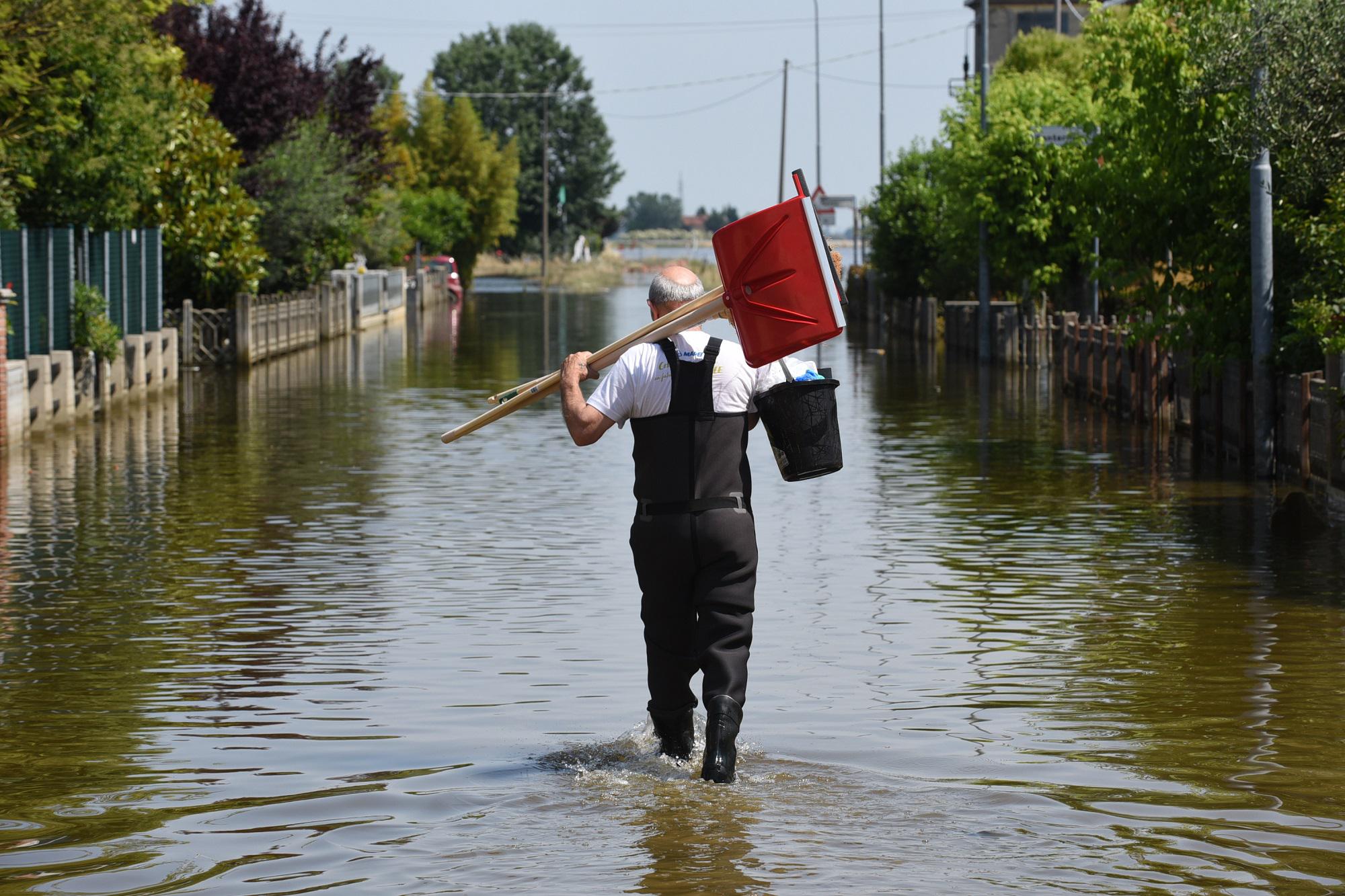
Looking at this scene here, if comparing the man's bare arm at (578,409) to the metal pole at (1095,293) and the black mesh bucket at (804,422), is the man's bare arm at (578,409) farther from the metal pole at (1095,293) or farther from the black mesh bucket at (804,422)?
the metal pole at (1095,293)

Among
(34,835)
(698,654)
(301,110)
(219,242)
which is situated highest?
(301,110)

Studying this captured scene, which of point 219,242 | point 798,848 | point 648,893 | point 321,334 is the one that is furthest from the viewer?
point 321,334

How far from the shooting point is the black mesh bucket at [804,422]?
7.84m

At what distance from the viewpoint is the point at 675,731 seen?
315 inches

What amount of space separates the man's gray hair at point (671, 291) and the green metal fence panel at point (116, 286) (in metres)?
23.9

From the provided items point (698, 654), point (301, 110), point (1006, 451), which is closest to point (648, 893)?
point (698, 654)

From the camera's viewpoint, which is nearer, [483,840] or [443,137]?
[483,840]

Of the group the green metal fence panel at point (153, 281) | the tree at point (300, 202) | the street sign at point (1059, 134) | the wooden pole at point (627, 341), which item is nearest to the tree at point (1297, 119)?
the wooden pole at point (627, 341)

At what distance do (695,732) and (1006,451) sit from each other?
13.9m

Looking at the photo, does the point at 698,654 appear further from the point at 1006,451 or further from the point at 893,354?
the point at 893,354

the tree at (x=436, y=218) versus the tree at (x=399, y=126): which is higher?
the tree at (x=399, y=126)

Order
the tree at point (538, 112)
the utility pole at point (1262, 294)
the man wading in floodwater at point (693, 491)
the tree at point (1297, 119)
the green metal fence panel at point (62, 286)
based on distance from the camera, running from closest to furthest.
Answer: the man wading in floodwater at point (693, 491) < the tree at point (1297, 119) < the utility pole at point (1262, 294) < the green metal fence panel at point (62, 286) < the tree at point (538, 112)

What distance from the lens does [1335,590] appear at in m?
12.5

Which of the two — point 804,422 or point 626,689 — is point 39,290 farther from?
point 804,422
